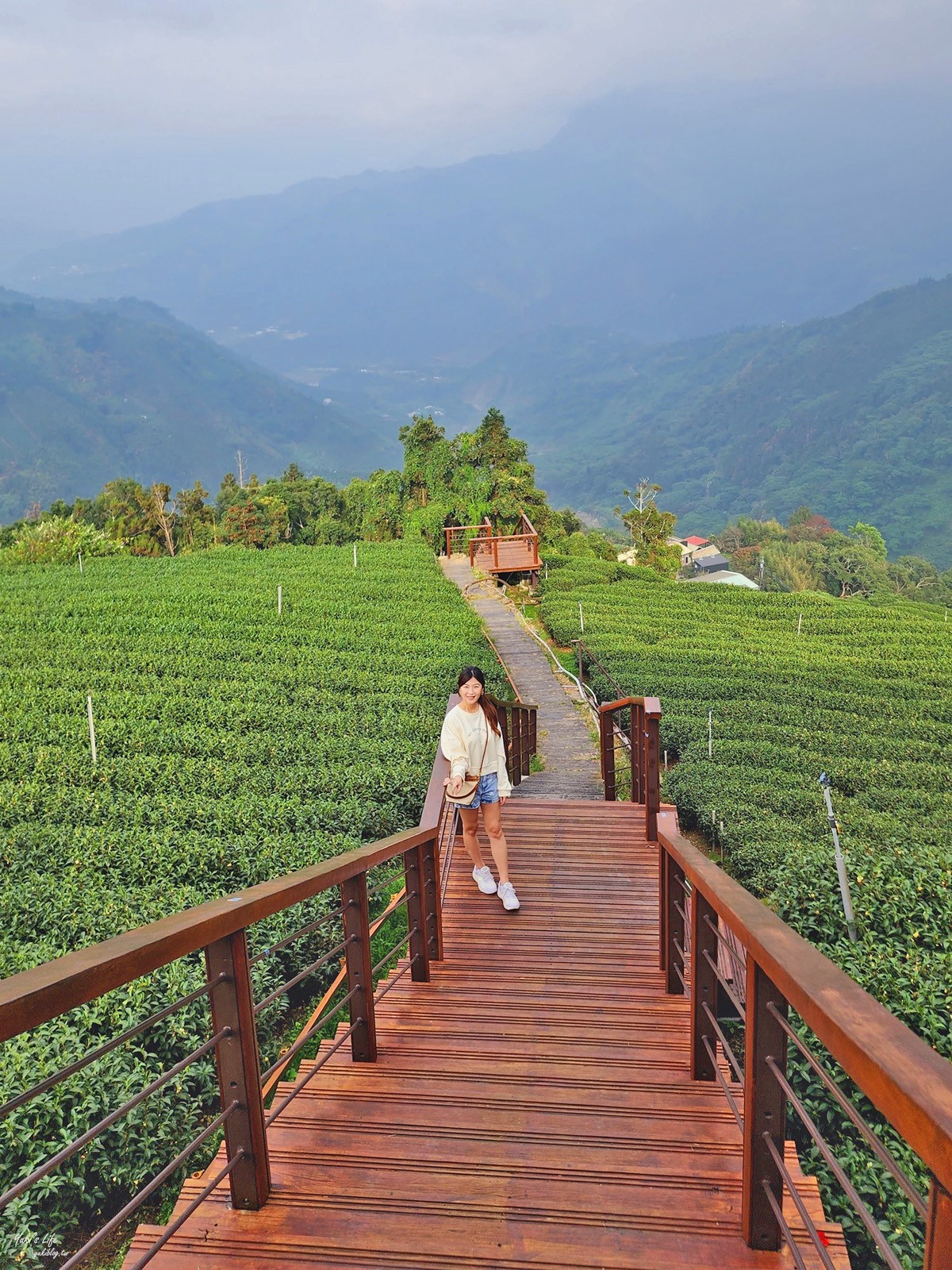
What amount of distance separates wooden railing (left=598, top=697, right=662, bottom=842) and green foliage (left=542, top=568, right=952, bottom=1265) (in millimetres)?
1416

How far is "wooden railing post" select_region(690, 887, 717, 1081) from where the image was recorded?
320 centimetres

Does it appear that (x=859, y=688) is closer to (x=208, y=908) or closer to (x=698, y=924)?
(x=698, y=924)

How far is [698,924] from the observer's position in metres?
3.20

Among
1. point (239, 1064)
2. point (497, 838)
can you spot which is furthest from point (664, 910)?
point (239, 1064)

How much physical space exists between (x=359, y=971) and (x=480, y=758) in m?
2.26

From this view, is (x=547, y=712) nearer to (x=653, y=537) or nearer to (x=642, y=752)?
(x=642, y=752)

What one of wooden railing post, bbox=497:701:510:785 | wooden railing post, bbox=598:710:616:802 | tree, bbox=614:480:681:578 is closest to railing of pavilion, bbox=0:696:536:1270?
wooden railing post, bbox=497:701:510:785

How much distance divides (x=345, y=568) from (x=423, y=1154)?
21856 millimetres

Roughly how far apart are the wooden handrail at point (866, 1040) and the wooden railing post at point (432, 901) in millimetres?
2503

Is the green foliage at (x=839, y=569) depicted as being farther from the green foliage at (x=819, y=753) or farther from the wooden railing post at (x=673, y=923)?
the wooden railing post at (x=673, y=923)

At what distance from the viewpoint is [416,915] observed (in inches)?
178

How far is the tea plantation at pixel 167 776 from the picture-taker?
4969mm

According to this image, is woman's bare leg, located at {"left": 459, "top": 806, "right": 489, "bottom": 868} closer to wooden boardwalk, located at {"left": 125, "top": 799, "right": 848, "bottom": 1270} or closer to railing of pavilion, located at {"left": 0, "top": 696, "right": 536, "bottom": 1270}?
wooden boardwalk, located at {"left": 125, "top": 799, "right": 848, "bottom": 1270}

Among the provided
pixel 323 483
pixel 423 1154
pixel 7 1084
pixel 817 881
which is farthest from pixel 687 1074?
pixel 323 483
